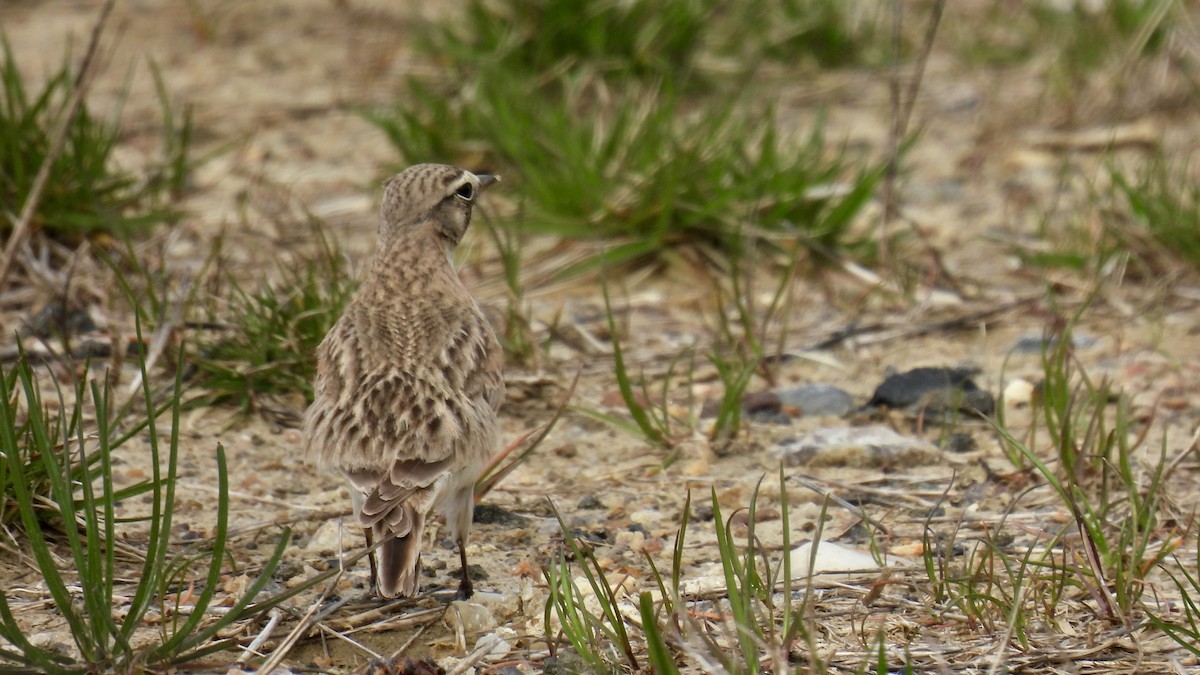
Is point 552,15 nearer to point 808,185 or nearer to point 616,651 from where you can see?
point 808,185

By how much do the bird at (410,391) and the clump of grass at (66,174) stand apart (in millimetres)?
1748

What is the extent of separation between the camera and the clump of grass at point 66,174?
20.2 feet

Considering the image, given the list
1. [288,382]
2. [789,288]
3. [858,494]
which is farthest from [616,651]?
[789,288]

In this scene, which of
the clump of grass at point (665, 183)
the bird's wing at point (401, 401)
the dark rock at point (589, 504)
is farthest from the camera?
the clump of grass at point (665, 183)

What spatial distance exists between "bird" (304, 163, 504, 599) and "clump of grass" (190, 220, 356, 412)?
0.59m

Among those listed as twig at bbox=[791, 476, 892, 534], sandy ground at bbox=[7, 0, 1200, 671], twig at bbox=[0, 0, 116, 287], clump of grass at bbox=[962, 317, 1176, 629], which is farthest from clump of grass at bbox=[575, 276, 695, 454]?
twig at bbox=[0, 0, 116, 287]

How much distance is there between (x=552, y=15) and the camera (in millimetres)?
8266

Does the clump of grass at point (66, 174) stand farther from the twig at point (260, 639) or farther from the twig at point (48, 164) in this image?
the twig at point (260, 639)

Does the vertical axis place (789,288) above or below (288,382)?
above

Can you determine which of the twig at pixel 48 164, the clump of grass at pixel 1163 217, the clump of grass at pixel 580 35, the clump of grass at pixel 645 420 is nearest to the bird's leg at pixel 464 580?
the clump of grass at pixel 645 420

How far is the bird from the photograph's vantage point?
3.71m

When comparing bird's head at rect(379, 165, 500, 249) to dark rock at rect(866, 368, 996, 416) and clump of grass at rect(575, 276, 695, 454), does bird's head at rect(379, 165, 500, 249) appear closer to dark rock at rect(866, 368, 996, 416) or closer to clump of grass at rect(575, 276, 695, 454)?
clump of grass at rect(575, 276, 695, 454)

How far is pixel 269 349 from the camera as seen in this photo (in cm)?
528

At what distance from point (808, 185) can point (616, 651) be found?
3.70m
